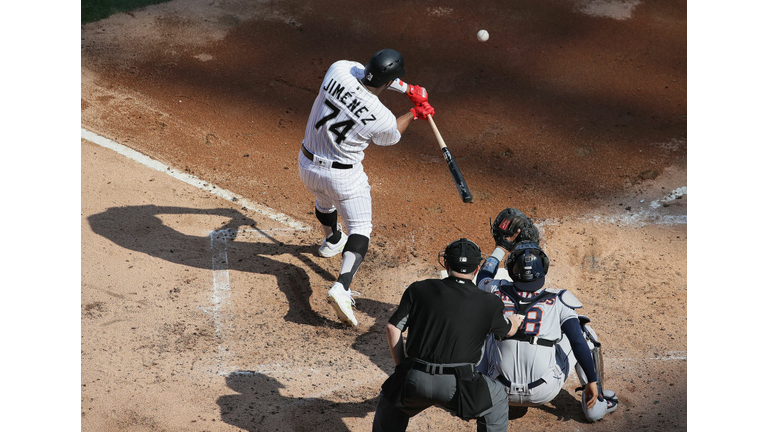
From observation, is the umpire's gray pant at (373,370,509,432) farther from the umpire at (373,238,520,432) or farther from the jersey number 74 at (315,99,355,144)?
the jersey number 74 at (315,99,355,144)

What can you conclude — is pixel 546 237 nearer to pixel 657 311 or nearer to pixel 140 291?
pixel 657 311

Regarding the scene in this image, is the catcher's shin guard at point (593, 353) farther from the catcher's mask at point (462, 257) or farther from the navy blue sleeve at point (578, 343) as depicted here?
the catcher's mask at point (462, 257)

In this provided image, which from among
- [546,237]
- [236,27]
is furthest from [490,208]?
[236,27]

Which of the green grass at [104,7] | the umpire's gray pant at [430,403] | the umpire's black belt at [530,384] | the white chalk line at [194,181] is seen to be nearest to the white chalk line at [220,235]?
the white chalk line at [194,181]

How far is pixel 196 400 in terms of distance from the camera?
5031 mm

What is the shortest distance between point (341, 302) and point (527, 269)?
1.63 meters

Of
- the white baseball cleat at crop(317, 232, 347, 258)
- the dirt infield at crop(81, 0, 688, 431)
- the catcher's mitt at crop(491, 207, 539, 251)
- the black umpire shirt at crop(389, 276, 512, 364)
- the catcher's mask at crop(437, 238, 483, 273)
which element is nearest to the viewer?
the black umpire shirt at crop(389, 276, 512, 364)

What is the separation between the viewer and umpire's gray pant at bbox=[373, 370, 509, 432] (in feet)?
13.2

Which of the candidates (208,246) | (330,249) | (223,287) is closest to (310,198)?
(330,249)

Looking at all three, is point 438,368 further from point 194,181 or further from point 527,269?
point 194,181

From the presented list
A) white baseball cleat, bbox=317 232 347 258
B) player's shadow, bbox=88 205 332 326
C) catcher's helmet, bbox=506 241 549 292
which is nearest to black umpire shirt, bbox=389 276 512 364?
catcher's helmet, bbox=506 241 549 292

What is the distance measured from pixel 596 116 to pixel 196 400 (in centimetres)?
587

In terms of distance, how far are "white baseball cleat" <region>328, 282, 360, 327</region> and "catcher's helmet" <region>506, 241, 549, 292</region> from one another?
1.47 m

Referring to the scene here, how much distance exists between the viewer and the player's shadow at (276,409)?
487cm
